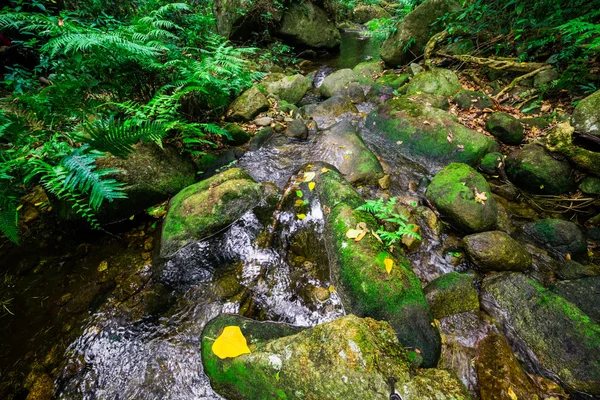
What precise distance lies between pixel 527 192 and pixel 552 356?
2.66 meters

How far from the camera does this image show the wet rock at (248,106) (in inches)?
210

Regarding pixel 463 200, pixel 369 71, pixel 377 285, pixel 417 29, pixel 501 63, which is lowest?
pixel 377 285

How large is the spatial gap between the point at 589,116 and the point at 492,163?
123 centimetres

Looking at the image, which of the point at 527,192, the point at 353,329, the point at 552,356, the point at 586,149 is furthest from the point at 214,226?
the point at 586,149

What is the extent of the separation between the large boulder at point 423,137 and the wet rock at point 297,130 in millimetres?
1406

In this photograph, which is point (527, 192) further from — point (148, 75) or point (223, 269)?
point (148, 75)

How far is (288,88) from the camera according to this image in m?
6.85

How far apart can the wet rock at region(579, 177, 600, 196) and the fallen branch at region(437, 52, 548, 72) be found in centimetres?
Result: 317

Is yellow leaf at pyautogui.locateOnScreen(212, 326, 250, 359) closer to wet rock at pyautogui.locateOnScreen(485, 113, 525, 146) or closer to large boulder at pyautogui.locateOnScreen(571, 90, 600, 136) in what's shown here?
large boulder at pyautogui.locateOnScreen(571, 90, 600, 136)

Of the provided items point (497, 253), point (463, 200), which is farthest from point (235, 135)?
point (497, 253)

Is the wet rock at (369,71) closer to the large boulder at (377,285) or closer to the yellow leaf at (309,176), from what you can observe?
the yellow leaf at (309,176)

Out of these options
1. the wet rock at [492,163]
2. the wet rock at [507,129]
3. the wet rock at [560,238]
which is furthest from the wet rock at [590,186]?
the wet rock at [507,129]

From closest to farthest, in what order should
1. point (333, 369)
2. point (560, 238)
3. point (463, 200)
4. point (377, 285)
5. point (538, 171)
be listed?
point (333, 369)
point (377, 285)
point (560, 238)
point (463, 200)
point (538, 171)

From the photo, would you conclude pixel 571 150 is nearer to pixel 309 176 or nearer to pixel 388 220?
pixel 388 220
